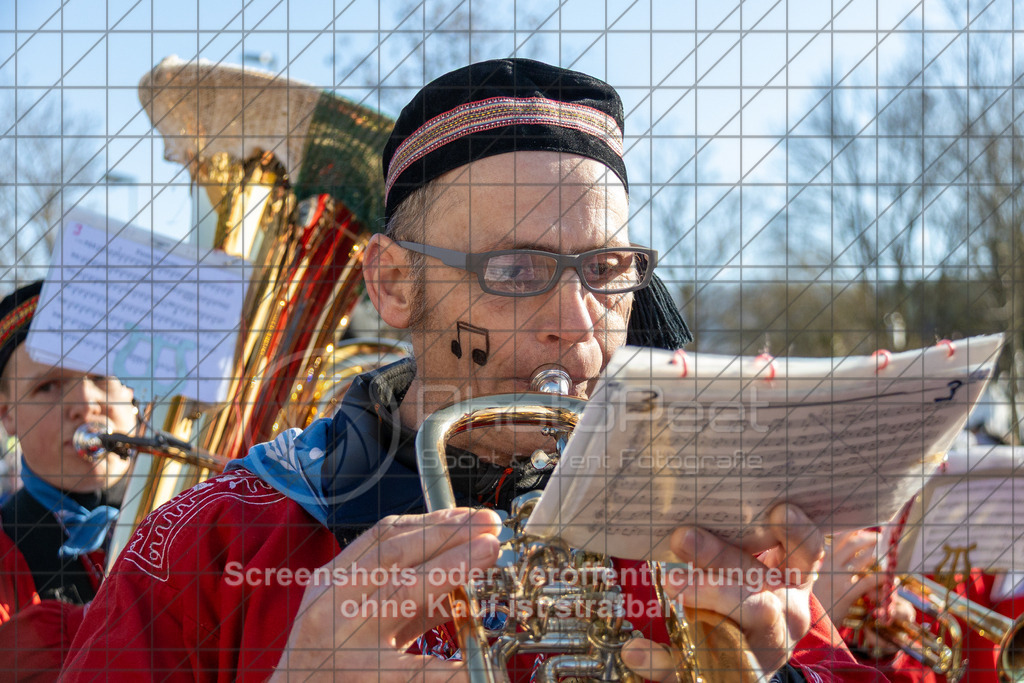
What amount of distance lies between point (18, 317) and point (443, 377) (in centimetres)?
147

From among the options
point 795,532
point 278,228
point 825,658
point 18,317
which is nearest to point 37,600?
point 18,317

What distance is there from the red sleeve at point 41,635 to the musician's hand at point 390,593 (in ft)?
2.79

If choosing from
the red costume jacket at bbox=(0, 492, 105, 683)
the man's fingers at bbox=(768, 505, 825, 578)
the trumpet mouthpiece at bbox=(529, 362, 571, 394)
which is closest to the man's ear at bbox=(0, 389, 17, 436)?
the red costume jacket at bbox=(0, 492, 105, 683)

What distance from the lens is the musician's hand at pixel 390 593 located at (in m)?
0.82

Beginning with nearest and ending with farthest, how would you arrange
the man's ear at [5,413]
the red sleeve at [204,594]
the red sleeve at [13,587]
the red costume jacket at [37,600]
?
the red sleeve at [204,594] → the red costume jacket at [37,600] → the red sleeve at [13,587] → the man's ear at [5,413]

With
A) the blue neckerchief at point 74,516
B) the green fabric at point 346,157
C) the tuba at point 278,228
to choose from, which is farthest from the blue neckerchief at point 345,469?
the blue neckerchief at point 74,516

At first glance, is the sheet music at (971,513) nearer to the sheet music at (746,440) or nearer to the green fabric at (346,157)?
the sheet music at (746,440)

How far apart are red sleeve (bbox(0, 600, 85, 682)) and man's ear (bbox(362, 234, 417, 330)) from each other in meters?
0.81

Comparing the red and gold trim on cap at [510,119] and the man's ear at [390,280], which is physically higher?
the red and gold trim on cap at [510,119]

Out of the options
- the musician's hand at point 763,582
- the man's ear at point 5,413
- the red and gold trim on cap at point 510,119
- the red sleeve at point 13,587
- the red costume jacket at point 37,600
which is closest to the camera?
the musician's hand at point 763,582

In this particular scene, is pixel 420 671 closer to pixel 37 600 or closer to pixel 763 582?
pixel 763 582

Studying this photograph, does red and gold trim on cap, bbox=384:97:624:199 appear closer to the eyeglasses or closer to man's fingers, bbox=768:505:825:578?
the eyeglasses

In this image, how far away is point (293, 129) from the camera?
75.4 inches

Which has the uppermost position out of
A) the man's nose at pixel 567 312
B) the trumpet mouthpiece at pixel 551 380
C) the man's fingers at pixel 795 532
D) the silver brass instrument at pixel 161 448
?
the man's nose at pixel 567 312
